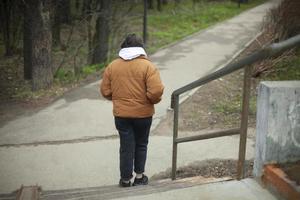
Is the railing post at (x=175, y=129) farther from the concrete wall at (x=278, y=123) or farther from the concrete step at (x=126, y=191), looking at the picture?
the concrete wall at (x=278, y=123)

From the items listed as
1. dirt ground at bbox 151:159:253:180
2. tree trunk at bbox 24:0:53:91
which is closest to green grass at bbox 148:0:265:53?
tree trunk at bbox 24:0:53:91

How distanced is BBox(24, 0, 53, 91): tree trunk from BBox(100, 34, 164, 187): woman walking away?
545cm

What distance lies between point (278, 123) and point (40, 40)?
7359 mm

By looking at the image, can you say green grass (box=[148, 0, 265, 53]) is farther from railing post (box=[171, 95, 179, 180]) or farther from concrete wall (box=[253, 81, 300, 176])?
concrete wall (box=[253, 81, 300, 176])

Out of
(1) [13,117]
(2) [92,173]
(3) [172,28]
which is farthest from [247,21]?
(2) [92,173]

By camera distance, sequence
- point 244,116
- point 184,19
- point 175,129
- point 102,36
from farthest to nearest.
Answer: point 184,19 → point 102,36 → point 175,129 → point 244,116

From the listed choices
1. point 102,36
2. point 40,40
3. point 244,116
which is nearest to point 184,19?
point 102,36

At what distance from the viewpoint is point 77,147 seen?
6.96m

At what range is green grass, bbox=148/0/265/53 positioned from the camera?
1730 cm

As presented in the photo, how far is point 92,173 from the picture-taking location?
6.06 metres

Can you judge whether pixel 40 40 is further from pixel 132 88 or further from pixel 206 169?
pixel 132 88

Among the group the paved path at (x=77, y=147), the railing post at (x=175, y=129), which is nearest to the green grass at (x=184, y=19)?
the paved path at (x=77, y=147)

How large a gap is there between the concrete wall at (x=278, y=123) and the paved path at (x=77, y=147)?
256 cm

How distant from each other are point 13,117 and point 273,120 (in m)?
6.14
